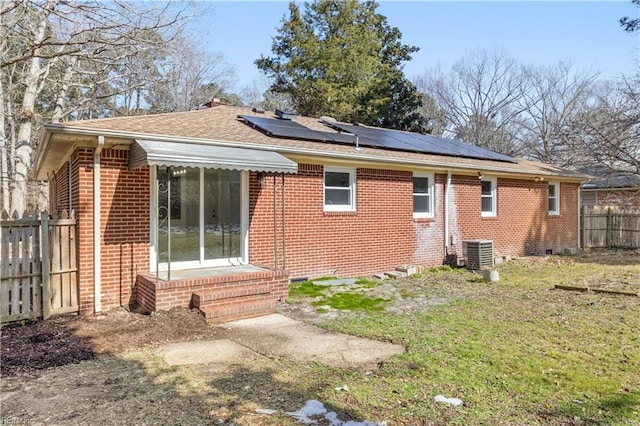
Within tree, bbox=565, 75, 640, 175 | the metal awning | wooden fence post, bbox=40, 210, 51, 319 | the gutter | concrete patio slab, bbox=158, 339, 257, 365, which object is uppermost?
tree, bbox=565, 75, 640, 175

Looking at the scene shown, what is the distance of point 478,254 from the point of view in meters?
12.5

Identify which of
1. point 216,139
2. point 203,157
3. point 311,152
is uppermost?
point 216,139

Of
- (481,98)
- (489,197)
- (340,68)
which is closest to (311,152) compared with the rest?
(489,197)

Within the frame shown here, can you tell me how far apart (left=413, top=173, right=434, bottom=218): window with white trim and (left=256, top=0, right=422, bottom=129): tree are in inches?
550

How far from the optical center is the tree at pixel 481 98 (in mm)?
34594

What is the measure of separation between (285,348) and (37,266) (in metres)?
4.33

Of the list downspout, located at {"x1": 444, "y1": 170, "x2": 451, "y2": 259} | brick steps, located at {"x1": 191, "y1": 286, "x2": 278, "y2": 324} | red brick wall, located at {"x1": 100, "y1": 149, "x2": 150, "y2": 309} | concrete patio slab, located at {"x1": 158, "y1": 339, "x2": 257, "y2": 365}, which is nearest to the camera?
concrete patio slab, located at {"x1": 158, "y1": 339, "x2": 257, "y2": 365}

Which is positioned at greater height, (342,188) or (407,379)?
(342,188)

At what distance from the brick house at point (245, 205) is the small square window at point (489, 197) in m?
0.03

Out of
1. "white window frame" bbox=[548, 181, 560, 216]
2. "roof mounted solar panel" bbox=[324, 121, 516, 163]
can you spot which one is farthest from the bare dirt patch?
"white window frame" bbox=[548, 181, 560, 216]

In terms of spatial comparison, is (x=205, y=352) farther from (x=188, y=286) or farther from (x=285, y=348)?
(x=188, y=286)

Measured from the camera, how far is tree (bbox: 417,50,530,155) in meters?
34.6

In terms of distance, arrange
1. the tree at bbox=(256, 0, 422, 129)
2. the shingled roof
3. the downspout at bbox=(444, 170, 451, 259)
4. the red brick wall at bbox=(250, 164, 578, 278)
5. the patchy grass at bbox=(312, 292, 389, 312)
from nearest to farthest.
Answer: the shingled roof → the patchy grass at bbox=(312, 292, 389, 312) → the red brick wall at bbox=(250, 164, 578, 278) → the downspout at bbox=(444, 170, 451, 259) → the tree at bbox=(256, 0, 422, 129)

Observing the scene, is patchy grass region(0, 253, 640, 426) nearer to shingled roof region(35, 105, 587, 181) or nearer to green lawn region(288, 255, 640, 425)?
green lawn region(288, 255, 640, 425)
